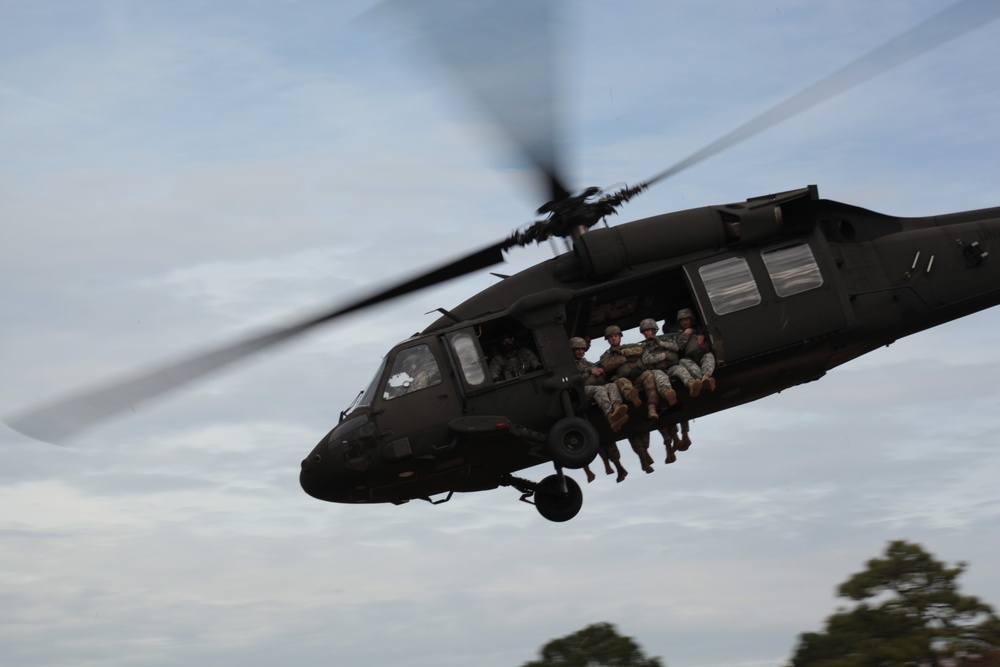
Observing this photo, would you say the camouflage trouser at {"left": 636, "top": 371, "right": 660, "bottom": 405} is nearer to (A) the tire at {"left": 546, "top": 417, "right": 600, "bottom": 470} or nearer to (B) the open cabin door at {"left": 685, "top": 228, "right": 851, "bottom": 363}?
(A) the tire at {"left": 546, "top": 417, "right": 600, "bottom": 470}

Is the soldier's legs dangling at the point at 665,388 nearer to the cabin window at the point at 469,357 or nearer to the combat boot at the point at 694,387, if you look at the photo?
the combat boot at the point at 694,387

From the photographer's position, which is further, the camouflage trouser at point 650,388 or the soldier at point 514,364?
the soldier at point 514,364

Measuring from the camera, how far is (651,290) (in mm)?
17766

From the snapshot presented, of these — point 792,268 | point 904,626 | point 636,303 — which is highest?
point 636,303

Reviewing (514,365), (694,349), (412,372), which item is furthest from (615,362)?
(412,372)

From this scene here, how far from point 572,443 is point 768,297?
306 cm

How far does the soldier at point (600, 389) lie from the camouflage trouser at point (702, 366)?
3.02 feet

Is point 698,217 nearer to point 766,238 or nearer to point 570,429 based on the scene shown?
point 766,238

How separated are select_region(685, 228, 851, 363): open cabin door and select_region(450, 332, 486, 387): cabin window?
2.79 metres

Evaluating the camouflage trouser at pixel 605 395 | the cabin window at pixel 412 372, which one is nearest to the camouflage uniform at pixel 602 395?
the camouflage trouser at pixel 605 395

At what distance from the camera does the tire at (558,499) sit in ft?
58.7

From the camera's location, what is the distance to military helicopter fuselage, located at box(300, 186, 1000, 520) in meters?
16.8

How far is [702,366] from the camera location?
16766mm

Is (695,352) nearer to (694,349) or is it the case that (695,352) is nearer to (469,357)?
(694,349)
